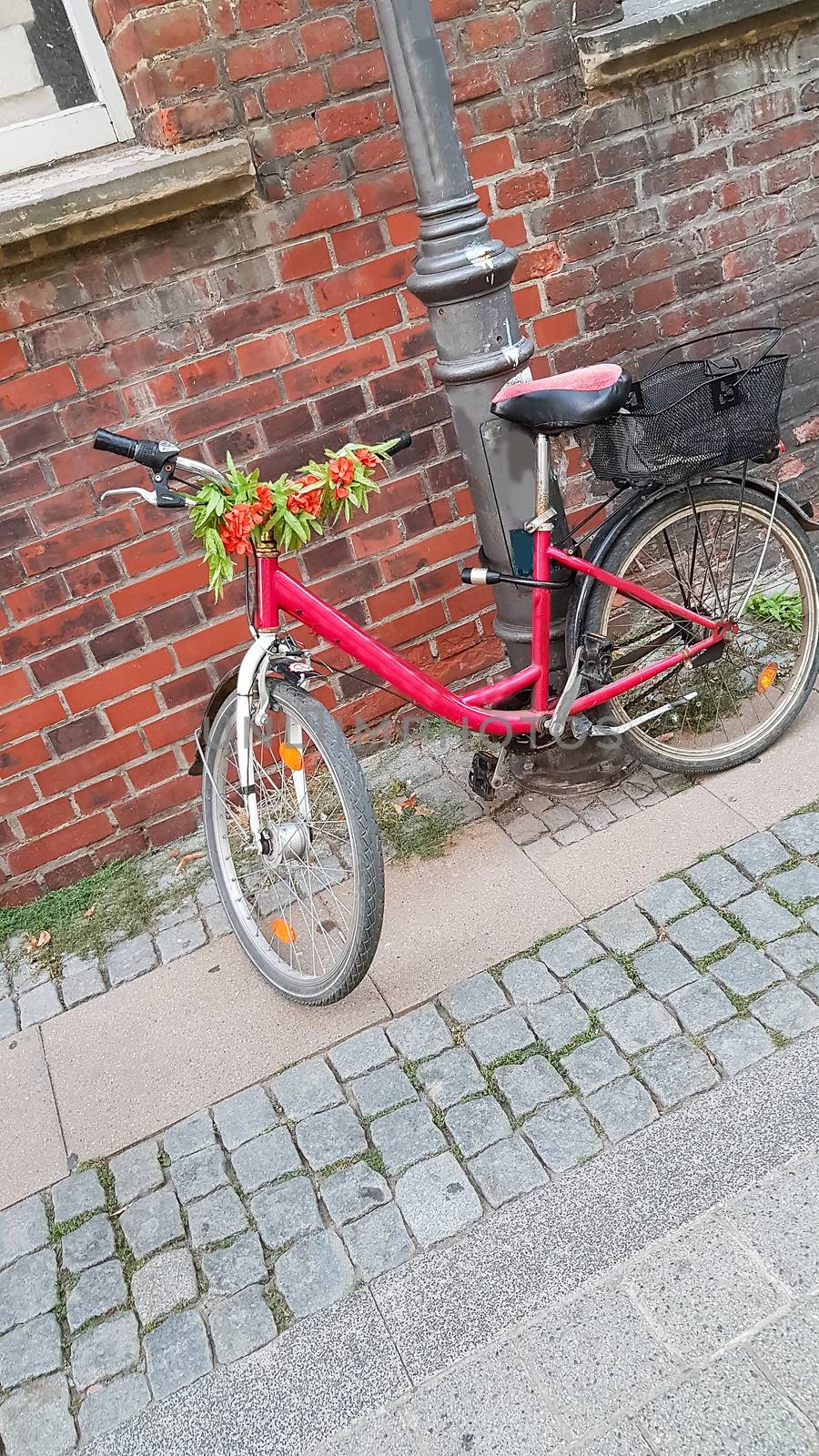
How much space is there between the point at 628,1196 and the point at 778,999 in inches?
23.0

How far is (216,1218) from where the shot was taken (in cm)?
233

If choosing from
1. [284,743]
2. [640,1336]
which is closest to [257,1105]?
[284,743]

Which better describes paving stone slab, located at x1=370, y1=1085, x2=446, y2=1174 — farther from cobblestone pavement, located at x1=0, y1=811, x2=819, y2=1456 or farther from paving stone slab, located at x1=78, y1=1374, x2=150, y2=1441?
paving stone slab, located at x1=78, y1=1374, x2=150, y2=1441

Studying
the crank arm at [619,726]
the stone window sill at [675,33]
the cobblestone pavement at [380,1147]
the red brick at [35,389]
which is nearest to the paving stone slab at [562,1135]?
the cobblestone pavement at [380,1147]

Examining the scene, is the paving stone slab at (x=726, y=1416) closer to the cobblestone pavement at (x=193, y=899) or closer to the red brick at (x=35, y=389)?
the cobblestone pavement at (x=193, y=899)

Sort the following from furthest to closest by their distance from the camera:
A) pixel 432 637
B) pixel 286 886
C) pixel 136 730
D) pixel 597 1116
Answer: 1. pixel 432 637
2. pixel 136 730
3. pixel 286 886
4. pixel 597 1116

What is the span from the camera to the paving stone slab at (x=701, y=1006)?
7.95 feet

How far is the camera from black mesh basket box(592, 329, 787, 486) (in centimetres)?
276

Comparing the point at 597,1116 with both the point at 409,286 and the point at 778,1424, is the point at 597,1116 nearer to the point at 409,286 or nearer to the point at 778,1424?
the point at 778,1424

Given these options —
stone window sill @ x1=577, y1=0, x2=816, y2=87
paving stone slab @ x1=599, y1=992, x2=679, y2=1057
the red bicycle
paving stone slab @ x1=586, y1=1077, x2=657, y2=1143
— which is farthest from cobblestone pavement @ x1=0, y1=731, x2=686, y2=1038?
stone window sill @ x1=577, y1=0, x2=816, y2=87

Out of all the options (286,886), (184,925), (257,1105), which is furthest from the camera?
(184,925)

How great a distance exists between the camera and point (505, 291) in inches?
108

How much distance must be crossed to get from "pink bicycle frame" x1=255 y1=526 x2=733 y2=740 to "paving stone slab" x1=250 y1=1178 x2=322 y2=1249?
1.21 meters

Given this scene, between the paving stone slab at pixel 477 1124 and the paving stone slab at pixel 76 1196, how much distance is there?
811mm
